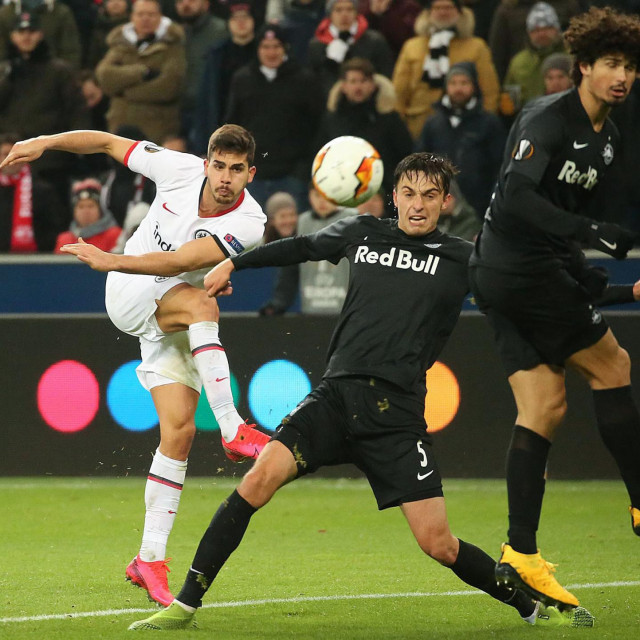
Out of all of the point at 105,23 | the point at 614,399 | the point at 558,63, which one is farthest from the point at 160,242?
the point at 105,23

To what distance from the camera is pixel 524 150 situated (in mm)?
4520

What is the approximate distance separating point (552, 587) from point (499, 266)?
124 cm

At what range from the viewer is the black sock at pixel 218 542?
4742mm

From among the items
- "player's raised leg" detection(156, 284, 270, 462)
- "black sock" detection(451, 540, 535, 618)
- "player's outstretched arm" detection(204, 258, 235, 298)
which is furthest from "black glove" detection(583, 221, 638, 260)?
"player's raised leg" detection(156, 284, 270, 462)

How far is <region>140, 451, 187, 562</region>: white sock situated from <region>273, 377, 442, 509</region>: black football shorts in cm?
106

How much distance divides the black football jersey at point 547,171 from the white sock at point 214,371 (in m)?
1.37

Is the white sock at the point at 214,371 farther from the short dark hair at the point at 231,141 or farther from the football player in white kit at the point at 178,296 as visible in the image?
the short dark hair at the point at 231,141

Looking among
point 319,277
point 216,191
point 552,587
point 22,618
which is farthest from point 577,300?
point 319,277

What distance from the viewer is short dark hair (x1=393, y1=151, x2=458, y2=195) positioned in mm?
4938

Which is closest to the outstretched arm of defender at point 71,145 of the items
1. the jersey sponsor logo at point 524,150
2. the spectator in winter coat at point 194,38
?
the jersey sponsor logo at point 524,150

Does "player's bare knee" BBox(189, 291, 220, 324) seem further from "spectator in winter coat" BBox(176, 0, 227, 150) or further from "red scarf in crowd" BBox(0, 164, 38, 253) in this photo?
"spectator in winter coat" BBox(176, 0, 227, 150)

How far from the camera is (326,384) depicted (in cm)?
493

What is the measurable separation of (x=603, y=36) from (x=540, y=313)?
1.04 metres

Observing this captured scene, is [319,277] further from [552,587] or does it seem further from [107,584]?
[552,587]
